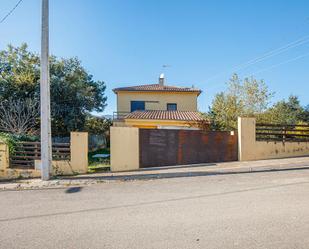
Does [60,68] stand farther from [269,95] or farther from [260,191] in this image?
[260,191]

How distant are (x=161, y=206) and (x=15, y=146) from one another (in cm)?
796

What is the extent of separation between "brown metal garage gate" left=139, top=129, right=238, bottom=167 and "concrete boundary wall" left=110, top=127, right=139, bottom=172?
0.31m

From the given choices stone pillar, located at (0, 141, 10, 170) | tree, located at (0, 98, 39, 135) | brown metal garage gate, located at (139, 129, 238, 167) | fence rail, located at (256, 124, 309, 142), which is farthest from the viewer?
tree, located at (0, 98, 39, 135)

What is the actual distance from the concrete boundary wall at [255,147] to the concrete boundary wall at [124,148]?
17.4 feet

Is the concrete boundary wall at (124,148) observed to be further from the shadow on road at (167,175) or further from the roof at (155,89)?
the roof at (155,89)

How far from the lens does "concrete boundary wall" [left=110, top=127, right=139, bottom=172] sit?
11961mm

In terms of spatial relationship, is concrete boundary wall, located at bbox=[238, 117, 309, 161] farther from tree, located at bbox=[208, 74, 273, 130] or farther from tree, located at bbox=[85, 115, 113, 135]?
tree, located at bbox=[85, 115, 113, 135]

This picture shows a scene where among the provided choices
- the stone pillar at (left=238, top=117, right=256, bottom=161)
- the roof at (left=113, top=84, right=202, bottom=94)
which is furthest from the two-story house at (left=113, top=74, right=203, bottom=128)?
the stone pillar at (left=238, top=117, right=256, bottom=161)

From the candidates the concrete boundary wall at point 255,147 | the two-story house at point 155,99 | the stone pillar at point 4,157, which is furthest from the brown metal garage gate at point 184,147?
the two-story house at point 155,99

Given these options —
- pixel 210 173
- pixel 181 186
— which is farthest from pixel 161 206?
pixel 210 173

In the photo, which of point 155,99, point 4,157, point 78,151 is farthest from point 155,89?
point 4,157

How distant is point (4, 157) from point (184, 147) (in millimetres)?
7743

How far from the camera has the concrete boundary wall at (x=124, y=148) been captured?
1196 cm

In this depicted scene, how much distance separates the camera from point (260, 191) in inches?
293
